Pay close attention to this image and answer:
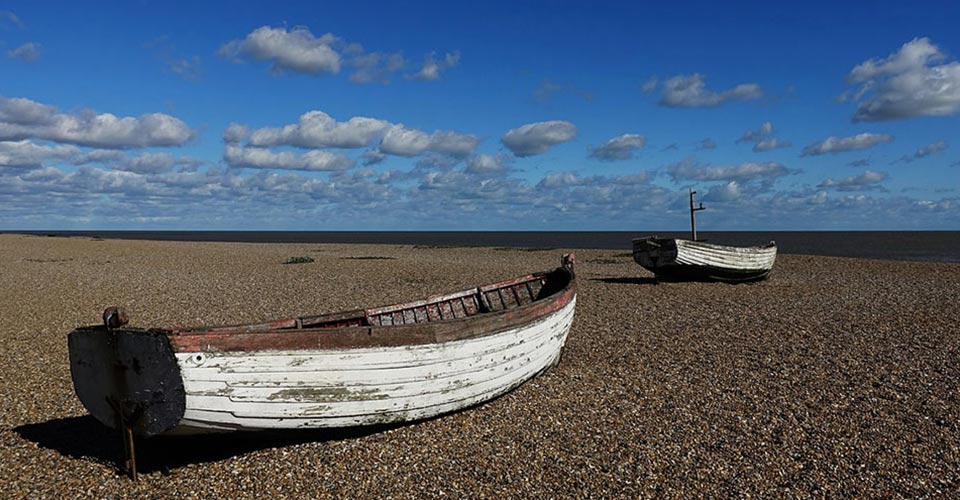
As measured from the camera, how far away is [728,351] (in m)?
→ 11.6

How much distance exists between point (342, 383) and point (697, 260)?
17386 mm

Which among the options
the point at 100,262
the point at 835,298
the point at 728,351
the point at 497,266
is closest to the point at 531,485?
the point at 728,351

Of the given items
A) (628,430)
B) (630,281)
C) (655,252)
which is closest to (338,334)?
(628,430)

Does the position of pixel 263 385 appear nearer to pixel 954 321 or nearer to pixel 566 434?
pixel 566 434

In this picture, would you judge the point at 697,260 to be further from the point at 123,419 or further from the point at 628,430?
the point at 123,419

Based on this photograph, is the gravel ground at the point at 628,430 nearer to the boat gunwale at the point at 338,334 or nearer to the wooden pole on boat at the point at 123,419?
the wooden pole on boat at the point at 123,419

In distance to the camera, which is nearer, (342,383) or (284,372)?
(284,372)

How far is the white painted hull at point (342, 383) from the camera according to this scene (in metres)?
5.77

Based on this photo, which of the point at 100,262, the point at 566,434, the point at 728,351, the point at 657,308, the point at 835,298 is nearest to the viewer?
the point at 566,434

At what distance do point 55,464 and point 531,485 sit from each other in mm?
4895

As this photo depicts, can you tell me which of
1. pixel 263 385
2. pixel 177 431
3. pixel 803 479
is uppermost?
pixel 263 385

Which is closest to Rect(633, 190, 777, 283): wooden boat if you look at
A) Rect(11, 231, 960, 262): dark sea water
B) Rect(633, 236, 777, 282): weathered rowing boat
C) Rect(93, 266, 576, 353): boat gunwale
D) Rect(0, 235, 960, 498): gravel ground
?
Rect(633, 236, 777, 282): weathered rowing boat

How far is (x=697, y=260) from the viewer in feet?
70.3

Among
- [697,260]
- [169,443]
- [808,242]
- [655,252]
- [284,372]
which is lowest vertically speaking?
[169,443]
